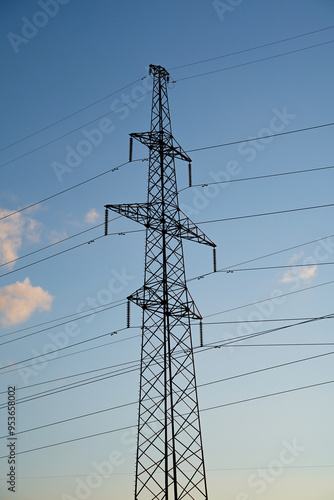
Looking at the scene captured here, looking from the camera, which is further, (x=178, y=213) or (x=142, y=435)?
(x=178, y=213)

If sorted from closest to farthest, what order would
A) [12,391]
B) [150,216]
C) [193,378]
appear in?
[193,378]
[150,216]
[12,391]

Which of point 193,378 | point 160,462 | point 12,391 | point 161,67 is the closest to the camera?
point 160,462

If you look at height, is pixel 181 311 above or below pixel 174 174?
below

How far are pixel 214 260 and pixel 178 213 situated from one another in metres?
3.28

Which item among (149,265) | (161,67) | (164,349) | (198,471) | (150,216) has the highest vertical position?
(161,67)

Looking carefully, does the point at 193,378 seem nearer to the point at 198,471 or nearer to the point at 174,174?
the point at 198,471

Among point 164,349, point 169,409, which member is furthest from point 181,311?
point 169,409

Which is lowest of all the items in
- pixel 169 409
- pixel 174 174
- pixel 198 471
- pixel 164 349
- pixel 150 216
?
pixel 198 471

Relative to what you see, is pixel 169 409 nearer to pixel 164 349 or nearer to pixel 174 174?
pixel 164 349

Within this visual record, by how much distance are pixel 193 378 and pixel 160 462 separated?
A: 434 cm

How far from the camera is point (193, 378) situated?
3072cm

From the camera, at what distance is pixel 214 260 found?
33938 millimetres

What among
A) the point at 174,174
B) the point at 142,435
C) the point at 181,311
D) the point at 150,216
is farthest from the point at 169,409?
the point at 174,174

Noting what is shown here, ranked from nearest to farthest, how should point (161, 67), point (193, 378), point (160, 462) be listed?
point (160, 462)
point (193, 378)
point (161, 67)
